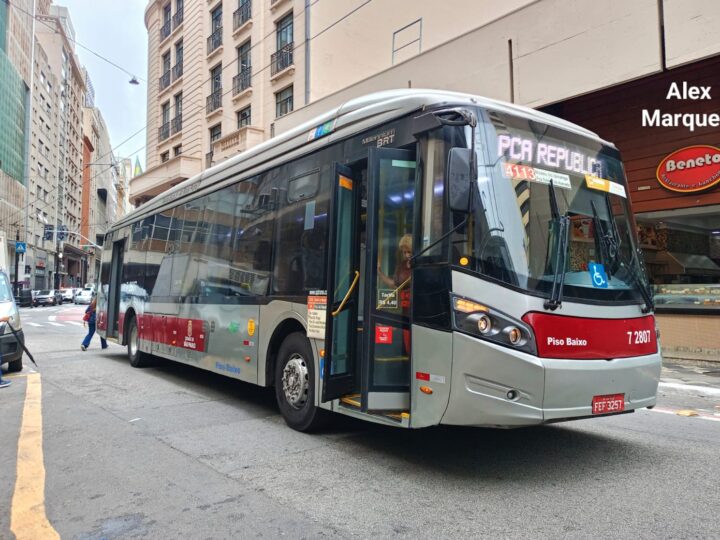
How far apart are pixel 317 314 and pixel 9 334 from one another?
724 cm

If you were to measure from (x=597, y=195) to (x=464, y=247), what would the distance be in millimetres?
1565

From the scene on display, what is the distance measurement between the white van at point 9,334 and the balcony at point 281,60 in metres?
16.7

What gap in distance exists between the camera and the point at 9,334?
9.75m

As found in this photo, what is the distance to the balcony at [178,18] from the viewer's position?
34.0 m

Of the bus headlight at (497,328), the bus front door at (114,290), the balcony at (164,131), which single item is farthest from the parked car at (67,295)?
the bus headlight at (497,328)

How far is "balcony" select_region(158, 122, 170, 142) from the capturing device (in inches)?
1382

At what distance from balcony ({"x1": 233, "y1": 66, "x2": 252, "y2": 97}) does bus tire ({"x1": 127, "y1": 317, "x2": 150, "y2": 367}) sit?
18.3m

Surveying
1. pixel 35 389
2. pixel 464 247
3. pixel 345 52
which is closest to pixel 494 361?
pixel 464 247

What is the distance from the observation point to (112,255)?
1339cm

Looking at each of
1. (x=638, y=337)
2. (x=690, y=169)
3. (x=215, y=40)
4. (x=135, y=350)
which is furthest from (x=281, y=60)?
(x=638, y=337)

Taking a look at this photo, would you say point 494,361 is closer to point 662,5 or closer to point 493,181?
point 493,181

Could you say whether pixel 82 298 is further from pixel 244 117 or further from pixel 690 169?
pixel 690 169

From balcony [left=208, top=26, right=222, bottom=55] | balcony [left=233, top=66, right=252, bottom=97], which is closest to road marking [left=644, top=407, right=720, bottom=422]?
balcony [left=233, top=66, right=252, bottom=97]

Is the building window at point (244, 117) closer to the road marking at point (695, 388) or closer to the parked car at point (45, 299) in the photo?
the road marking at point (695, 388)
